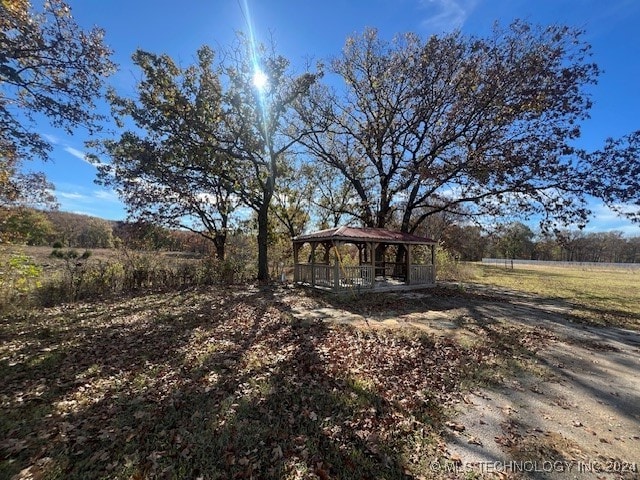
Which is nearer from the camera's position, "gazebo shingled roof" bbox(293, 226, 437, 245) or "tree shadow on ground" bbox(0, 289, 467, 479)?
"tree shadow on ground" bbox(0, 289, 467, 479)

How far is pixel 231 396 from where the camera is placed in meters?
3.65

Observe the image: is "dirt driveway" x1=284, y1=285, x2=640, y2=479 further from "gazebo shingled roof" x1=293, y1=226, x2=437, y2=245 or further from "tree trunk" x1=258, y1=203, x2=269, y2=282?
"tree trunk" x1=258, y1=203, x2=269, y2=282

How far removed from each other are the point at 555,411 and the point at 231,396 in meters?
3.89

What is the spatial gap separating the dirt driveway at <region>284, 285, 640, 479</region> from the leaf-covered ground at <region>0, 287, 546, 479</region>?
0.26 metres

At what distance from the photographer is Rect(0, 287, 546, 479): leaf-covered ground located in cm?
261

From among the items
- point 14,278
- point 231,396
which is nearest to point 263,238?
point 14,278

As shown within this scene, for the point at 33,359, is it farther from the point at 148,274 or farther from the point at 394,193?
the point at 394,193

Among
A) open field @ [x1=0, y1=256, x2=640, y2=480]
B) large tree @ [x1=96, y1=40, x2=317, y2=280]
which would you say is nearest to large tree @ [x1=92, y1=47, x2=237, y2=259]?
large tree @ [x1=96, y1=40, x2=317, y2=280]

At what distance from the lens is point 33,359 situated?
4652mm

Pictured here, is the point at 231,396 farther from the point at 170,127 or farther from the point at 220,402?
the point at 170,127

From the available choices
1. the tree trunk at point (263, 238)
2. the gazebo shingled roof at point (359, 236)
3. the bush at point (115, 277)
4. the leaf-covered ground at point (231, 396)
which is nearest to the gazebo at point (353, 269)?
the gazebo shingled roof at point (359, 236)

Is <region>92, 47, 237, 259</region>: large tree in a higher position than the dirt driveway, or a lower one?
higher

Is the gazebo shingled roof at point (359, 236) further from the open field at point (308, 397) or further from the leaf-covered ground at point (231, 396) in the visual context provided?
the leaf-covered ground at point (231, 396)

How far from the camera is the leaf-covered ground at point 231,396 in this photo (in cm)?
261
